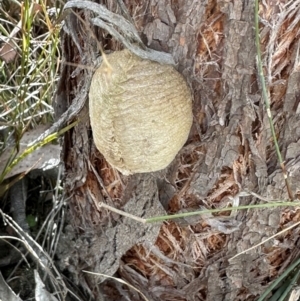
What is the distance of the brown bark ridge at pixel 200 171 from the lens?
0.67m

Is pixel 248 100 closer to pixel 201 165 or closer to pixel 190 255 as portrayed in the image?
pixel 201 165

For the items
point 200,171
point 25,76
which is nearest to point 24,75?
point 25,76

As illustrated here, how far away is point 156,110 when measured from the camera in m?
0.66

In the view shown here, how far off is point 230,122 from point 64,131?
247 mm

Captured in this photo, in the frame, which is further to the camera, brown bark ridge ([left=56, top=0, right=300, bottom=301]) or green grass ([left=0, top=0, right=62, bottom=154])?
green grass ([left=0, top=0, right=62, bottom=154])

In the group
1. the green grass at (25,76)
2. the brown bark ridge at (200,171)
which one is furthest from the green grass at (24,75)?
the brown bark ridge at (200,171)

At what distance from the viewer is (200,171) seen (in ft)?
2.43

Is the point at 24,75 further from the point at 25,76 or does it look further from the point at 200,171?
the point at 200,171

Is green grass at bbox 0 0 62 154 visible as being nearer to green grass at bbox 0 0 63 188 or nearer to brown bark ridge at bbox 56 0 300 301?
green grass at bbox 0 0 63 188

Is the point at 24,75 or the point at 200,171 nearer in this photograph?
the point at 200,171

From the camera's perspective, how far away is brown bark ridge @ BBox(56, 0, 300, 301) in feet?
2.19

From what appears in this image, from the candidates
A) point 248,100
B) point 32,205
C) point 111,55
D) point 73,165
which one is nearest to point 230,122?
point 248,100

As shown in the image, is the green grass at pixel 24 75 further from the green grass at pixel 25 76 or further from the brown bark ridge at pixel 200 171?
the brown bark ridge at pixel 200 171

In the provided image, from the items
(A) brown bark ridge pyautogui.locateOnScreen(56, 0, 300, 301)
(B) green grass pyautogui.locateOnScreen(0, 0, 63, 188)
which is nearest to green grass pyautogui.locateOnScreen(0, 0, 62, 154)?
(B) green grass pyautogui.locateOnScreen(0, 0, 63, 188)
